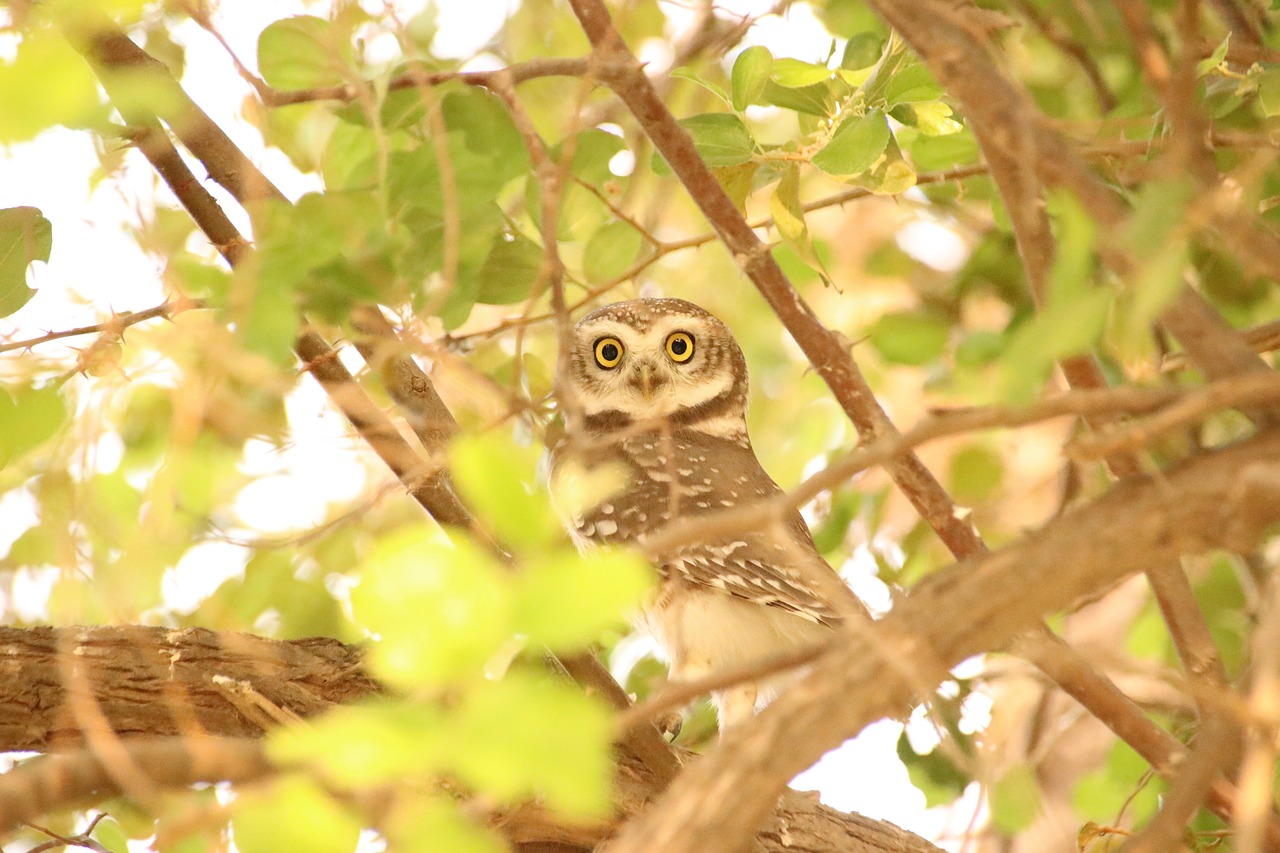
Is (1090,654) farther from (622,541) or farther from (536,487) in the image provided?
(622,541)

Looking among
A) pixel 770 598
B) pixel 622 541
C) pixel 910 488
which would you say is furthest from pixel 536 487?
pixel 622 541

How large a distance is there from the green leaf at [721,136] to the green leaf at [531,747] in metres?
1.73

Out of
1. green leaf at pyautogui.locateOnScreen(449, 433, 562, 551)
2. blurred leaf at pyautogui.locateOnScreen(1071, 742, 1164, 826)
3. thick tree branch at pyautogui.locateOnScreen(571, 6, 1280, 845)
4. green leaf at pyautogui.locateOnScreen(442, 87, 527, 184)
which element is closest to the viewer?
green leaf at pyautogui.locateOnScreen(449, 433, 562, 551)

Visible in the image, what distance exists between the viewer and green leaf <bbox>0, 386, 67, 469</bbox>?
196 centimetres

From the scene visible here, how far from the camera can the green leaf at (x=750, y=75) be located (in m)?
2.34

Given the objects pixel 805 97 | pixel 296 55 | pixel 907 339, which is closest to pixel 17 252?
pixel 296 55

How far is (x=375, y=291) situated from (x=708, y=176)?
2.74 ft

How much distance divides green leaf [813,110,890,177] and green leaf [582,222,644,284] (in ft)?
2.24

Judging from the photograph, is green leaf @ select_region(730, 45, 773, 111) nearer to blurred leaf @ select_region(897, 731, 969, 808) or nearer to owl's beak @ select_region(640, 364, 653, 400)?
blurred leaf @ select_region(897, 731, 969, 808)

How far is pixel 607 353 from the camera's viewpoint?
430 centimetres

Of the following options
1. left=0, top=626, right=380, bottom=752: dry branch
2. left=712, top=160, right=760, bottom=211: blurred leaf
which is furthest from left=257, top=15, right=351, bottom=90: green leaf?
left=0, top=626, right=380, bottom=752: dry branch

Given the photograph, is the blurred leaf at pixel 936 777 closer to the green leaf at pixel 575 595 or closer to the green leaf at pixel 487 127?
the green leaf at pixel 487 127

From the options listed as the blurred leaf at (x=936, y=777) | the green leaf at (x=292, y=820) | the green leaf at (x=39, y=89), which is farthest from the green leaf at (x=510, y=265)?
the blurred leaf at (x=936, y=777)

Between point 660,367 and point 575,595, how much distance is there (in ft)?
10.8
